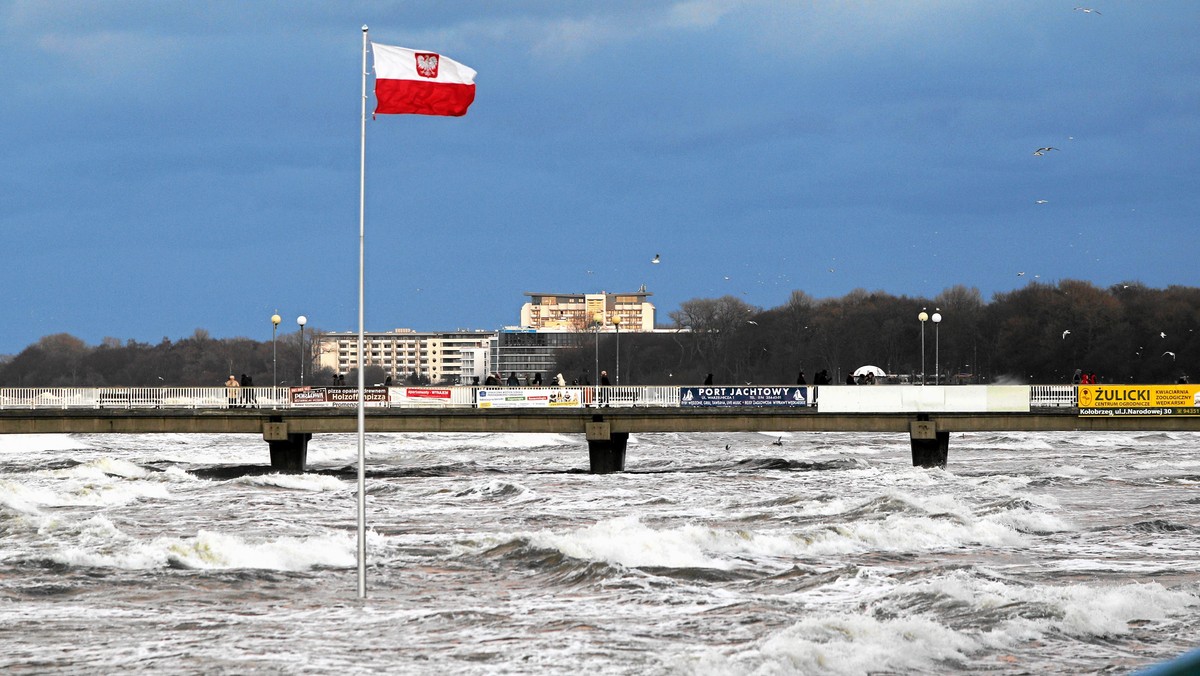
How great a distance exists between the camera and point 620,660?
16.6 metres

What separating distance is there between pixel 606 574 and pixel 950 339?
404 feet

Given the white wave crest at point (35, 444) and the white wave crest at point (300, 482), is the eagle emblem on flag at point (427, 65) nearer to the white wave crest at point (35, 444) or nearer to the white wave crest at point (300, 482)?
the white wave crest at point (300, 482)

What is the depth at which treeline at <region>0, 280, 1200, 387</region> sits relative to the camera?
12281 centimetres

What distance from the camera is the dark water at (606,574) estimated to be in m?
17.0

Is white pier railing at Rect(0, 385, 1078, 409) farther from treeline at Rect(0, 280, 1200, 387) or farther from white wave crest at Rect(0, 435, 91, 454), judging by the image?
treeline at Rect(0, 280, 1200, 387)

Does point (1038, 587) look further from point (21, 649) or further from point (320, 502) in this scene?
point (320, 502)

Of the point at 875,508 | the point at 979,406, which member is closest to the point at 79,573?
the point at 875,508

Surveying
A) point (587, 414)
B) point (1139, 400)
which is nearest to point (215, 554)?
point (587, 414)

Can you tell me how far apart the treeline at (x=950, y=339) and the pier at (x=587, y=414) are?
50.5 m

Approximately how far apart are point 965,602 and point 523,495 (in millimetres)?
20282

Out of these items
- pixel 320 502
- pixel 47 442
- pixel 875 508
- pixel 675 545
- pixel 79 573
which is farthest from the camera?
pixel 47 442

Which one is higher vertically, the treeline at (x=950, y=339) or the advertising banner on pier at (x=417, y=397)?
the treeline at (x=950, y=339)

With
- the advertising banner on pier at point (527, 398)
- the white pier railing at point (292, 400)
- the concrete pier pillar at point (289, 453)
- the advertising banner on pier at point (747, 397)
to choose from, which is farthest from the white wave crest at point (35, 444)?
the advertising banner on pier at point (747, 397)

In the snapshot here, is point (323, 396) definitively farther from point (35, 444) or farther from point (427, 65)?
point (35, 444)
